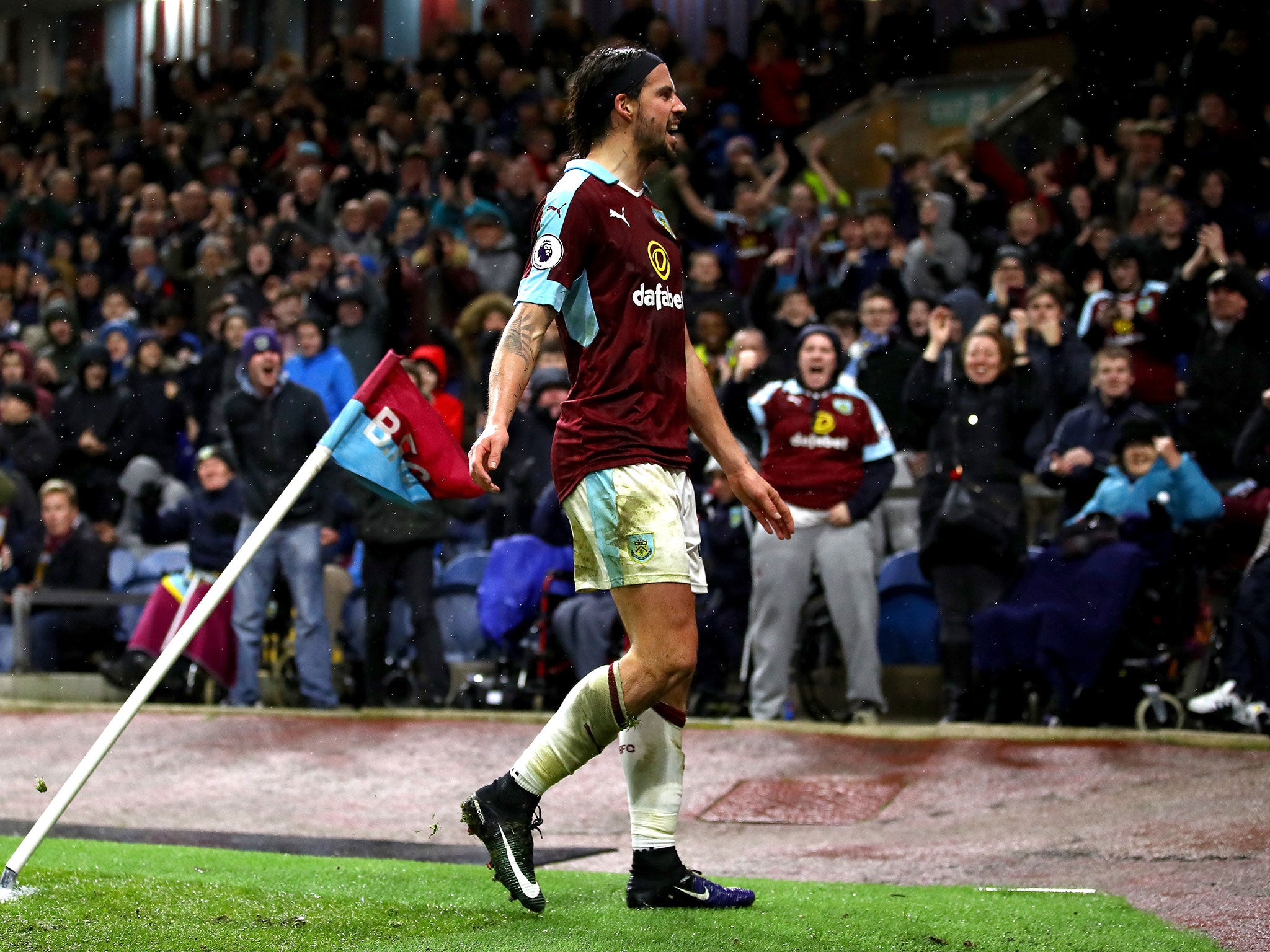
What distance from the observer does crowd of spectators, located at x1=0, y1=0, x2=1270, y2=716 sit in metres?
10.8

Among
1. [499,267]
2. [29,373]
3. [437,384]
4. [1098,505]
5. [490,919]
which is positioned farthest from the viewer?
[29,373]

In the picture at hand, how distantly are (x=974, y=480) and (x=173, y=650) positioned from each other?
6210 millimetres

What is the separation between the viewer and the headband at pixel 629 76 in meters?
5.12

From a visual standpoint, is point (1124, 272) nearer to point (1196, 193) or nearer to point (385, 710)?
point (1196, 193)

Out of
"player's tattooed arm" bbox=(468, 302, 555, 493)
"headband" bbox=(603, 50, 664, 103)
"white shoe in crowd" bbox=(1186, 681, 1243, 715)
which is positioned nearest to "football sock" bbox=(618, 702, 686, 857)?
"player's tattooed arm" bbox=(468, 302, 555, 493)

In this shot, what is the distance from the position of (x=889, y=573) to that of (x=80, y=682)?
6.20 metres

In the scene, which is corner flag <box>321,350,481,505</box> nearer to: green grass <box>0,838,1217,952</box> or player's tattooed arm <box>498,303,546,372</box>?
player's tattooed arm <box>498,303,546,372</box>

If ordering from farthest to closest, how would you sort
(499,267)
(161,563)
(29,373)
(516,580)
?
(29,373) → (499,267) → (161,563) → (516,580)

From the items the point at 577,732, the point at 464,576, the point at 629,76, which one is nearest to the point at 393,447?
the point at 577,732

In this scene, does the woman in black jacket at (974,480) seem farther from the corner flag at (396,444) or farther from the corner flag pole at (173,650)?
the corner flag pole at (173,650)

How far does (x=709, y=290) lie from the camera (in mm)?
13867

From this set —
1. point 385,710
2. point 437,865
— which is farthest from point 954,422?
point 437,865

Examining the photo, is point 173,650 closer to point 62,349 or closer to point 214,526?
point 214,526

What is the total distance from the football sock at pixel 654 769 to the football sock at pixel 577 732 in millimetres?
132
